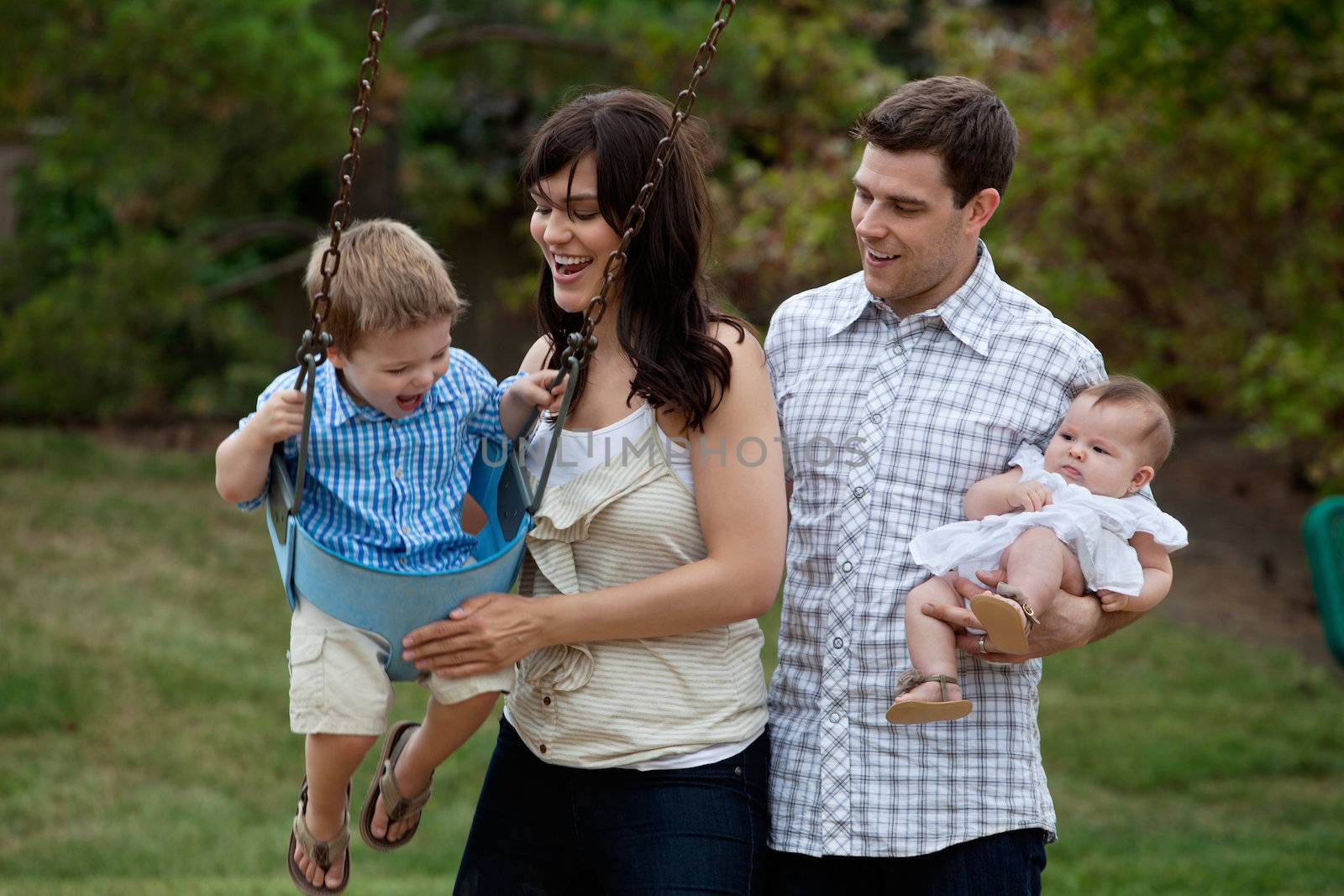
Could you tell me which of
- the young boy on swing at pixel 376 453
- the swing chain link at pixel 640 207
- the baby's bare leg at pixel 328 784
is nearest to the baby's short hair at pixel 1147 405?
the swing chain link at pixel 640 207

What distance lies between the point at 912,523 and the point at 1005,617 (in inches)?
10.3

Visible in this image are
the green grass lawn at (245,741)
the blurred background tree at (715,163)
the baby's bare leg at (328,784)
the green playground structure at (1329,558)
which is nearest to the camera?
the baby's bare leg at (328,784)

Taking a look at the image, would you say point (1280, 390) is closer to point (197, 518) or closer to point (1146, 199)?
point (1146, 199)

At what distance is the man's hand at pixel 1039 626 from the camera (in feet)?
7.45

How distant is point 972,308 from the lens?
8.04 feet

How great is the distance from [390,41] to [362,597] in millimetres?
7297

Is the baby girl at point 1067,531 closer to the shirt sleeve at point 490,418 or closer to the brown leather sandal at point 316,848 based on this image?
the shirt sleeve at point 490,418

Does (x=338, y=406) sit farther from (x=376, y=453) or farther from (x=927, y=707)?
(x=927, y=707)

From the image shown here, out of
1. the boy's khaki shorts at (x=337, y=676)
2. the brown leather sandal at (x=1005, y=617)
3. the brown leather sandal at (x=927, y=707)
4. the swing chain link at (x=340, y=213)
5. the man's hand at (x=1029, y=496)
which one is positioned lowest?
the boy's khaki shorts at (x=337, y=676)

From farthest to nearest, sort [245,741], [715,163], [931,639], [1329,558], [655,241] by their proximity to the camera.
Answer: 1. [715,163]
2. [245,741]
3. [1329,558]
4. [655,241]
5. [931,639]

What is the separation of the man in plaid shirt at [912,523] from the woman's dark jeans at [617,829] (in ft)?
0.36

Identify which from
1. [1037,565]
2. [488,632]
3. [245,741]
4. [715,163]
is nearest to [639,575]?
[488,632]

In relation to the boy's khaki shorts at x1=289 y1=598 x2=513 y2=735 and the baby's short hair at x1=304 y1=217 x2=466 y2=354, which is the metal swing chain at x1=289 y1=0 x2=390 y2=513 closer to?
the baby's short hair at x1=304 y1=217 x2=466 y2=354

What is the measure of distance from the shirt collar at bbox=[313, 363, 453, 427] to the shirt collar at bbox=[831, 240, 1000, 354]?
2.43 feet
